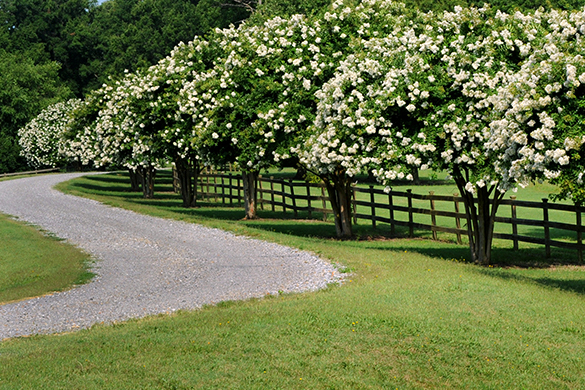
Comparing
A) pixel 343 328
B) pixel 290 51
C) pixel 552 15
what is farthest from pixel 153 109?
pixel 343 328

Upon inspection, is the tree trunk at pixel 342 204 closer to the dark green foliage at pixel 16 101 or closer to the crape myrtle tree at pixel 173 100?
the crape myrtle tree at pixel 173 100

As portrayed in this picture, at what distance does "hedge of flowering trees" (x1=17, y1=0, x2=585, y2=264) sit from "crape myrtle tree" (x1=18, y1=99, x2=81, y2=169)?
58.6 meters

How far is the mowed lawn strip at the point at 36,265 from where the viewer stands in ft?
51.5

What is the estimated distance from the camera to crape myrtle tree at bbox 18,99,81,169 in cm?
8706

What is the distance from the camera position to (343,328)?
10.4m

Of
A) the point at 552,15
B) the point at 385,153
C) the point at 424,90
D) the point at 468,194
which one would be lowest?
the point at 468,194

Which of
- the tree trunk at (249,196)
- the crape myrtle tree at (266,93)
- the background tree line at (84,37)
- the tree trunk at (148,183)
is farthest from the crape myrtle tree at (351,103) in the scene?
the background tree line at (84,37)

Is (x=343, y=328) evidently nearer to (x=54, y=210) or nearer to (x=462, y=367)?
(x=462, y=367)

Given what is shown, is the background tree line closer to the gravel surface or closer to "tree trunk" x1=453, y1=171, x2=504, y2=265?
A: the gravel surface

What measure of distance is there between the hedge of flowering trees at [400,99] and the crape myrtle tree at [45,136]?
58.6 metres

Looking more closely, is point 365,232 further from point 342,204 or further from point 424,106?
point 424,106

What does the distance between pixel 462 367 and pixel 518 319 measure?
7.95ft

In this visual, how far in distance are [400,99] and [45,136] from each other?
7832 centimetres

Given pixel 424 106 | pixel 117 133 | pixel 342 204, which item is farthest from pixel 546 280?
pixel 117 133
